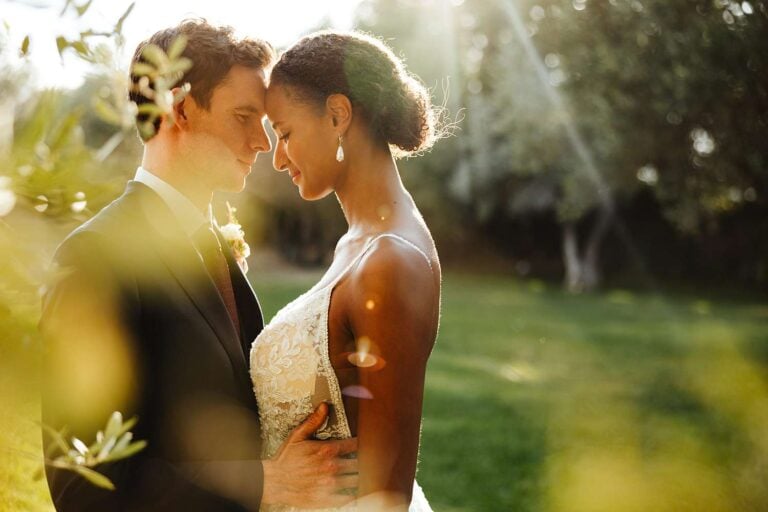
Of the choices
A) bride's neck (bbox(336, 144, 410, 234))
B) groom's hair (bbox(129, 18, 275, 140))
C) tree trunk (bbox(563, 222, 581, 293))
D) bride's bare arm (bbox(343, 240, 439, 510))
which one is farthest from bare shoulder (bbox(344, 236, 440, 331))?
tree trunk (bbox(563, 222, 581, 293))

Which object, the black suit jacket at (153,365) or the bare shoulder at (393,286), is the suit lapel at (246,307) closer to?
the black suit jacket at (153,365)

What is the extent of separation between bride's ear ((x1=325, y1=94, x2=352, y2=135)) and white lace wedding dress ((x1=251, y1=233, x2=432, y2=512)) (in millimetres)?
419

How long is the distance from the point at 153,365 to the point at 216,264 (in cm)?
75

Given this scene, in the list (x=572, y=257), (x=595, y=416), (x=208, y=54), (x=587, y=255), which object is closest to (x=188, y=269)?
(x=208, y=54)

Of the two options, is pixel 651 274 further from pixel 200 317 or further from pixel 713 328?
pixel 200 317

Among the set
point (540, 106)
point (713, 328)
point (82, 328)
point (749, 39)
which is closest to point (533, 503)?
point (82, 328)

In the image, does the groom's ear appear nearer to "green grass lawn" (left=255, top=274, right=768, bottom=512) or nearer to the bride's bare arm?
the bride's bare arm

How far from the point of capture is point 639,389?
12.4 metres

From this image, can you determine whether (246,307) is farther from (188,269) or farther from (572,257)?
(572,257)

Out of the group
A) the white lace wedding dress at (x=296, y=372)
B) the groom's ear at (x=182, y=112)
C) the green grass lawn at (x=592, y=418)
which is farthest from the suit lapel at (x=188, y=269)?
the green grass lawn at (x=592, y=418)

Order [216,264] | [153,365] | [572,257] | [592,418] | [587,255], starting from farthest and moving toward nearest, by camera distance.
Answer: [572,257], [587,255], [592,418], [216,264], [153,365]

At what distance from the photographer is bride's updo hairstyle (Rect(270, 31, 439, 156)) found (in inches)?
111

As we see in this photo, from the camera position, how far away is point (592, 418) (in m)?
10.5

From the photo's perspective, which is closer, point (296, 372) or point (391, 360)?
point (391, 360)
